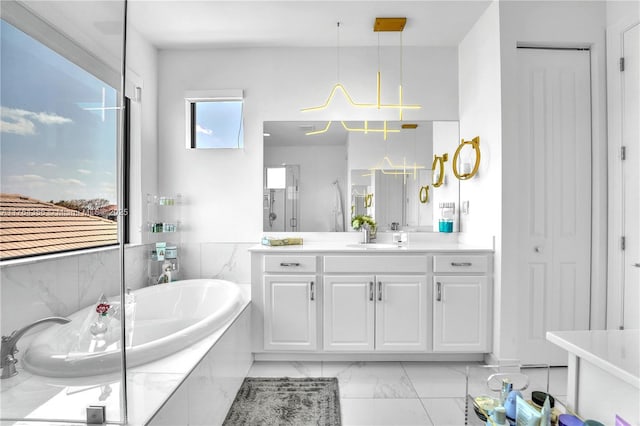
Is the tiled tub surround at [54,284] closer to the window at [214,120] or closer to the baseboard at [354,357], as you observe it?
the baseboard at [354,357]

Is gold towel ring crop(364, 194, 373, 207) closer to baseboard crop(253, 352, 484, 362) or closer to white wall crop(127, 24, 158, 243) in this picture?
baseboard crop(253, 352, 484, 362)

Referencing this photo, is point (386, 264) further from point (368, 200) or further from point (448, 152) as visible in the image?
point (448, 152)

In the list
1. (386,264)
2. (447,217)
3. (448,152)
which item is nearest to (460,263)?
(386,264)

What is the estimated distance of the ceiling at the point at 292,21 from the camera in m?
2.61

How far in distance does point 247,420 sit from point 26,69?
6.14ft

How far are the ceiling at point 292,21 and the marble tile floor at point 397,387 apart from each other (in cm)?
264

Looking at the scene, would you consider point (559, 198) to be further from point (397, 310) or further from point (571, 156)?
point (397, 310)

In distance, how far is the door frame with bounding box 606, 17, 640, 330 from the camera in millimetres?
2477

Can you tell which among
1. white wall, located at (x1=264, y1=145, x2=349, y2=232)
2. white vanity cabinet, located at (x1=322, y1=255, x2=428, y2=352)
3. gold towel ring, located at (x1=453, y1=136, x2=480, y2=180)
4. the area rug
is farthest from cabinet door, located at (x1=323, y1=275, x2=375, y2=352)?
gold towel ring, located at (x1=453, y1=136, x2=480, y2=180)

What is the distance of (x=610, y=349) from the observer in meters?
0.94

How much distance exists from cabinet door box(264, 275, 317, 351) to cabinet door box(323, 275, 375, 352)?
111 millimetres

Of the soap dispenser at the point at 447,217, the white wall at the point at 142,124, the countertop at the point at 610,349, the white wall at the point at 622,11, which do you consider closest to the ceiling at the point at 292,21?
the white wall at the point at 142,124

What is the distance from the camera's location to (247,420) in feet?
6.42

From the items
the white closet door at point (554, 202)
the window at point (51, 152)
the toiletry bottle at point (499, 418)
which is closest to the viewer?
the window at point (51, 152)
